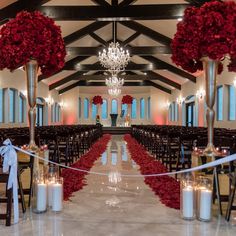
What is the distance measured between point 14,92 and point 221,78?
8.75 metres

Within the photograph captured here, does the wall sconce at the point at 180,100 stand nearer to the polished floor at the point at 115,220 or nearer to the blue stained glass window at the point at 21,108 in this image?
the blue stained glass window at the point at 21,108

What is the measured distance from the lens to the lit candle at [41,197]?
3.51 m

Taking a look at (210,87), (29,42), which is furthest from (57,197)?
(210,87)

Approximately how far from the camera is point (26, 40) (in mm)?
3852

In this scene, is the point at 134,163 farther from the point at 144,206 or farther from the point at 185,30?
the point at 185,30

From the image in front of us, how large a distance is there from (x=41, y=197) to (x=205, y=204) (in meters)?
1.70

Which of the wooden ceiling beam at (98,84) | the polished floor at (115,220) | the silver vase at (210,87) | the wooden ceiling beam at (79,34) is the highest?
the wooden ceiling beam at (79,34)

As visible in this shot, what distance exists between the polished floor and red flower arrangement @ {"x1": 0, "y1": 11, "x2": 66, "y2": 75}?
5.87 ft

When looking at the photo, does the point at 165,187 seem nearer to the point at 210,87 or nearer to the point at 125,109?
the point at 210,87

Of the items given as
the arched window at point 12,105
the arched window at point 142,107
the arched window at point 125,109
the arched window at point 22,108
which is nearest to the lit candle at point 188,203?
the arched window at point 12,105

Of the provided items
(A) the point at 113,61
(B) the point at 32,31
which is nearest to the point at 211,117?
(B) the point at 32,31

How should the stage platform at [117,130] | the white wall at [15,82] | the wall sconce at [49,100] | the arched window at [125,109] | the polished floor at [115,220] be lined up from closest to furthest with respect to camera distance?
1. the polished floor at [115,220]
2. the white wall at [15,82]
3. the wall sconce at [49,100]
4. the stage platform at [117,130]
5. the arched window at [125,109]

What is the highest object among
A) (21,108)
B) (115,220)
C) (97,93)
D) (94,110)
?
(97,93)

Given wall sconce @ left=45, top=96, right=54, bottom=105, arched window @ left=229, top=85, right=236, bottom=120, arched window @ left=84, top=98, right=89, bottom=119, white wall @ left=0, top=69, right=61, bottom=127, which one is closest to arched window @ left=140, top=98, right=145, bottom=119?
arched window @ left=84, top=98, right=89, bottom=119
